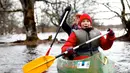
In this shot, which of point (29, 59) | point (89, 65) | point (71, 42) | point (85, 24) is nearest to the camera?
point (89, 65)

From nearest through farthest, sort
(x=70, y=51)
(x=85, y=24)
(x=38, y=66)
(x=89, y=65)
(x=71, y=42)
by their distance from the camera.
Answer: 1. (x=89, y=65)
2. (x=70, y=51)
3. (x=85, y=24)
4. (x=71, y=42)
5. (x=38, y=66)

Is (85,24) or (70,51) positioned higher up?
(85,24)

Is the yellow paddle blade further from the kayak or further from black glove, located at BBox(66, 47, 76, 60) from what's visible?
the kayak

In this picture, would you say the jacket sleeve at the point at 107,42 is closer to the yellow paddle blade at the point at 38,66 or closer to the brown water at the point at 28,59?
the yellow paddle blade at the point at 38,66

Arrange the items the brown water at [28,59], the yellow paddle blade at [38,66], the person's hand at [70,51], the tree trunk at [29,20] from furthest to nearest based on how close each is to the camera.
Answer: the tree trunk at [29,20] < the brown water at [28,59] < the yellow paddle blade at [38,66] < the person's hand at [70,51]

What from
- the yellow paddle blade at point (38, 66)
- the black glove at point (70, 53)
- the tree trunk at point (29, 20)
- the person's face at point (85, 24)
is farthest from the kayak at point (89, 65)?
the tree trunk at point (29, 20)

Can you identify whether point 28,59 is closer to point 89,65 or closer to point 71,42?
point 71,42

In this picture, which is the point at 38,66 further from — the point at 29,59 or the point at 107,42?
the point at 29,59

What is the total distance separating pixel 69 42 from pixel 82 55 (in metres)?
0.39

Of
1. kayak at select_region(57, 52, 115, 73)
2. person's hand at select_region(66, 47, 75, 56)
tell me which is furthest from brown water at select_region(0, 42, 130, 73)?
person's hand at select_region(66, 47, 75, 56)

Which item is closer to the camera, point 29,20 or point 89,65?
point 89,65

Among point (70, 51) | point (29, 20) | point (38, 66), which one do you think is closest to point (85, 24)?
point (70, 51)

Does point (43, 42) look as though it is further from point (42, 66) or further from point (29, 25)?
point (42, 66)

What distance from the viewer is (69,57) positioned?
322 inches
